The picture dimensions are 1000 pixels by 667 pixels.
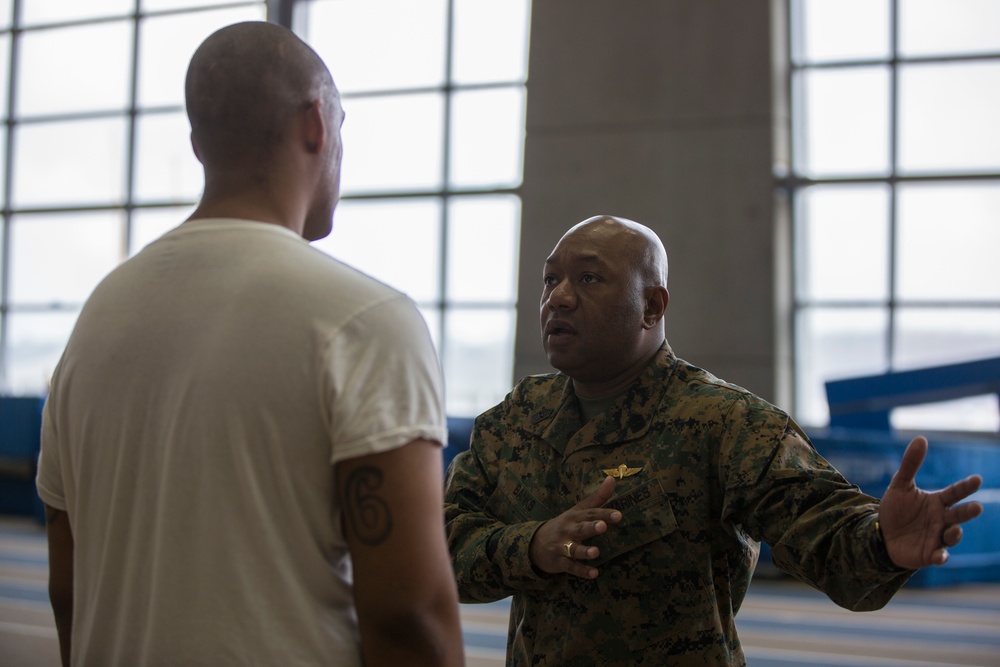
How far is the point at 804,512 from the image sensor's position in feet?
6.55

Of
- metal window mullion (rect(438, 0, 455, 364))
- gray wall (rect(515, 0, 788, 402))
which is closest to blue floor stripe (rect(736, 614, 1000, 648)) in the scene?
gray wall (rect(515, 0, 788, 402))

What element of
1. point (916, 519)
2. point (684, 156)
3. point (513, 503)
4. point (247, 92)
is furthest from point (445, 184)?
point (247, 92)

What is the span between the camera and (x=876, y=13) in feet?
29.4

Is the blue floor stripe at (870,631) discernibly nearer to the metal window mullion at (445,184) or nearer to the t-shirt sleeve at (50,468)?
the t-shirt sleeve at (50,468)

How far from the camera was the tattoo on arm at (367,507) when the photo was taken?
4.25 ft

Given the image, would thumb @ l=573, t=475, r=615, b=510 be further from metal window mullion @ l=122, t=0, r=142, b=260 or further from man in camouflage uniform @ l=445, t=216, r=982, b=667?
metal window mullion @ l=122, t=0, r=142, b=260

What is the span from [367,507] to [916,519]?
1.02 m

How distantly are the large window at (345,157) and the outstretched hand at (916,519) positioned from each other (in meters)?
8.31

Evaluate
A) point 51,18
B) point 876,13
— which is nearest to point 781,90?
point 876,13

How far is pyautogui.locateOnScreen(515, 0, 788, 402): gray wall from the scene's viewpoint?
870 cm

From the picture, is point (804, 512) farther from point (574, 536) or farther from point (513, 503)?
point (513, 503)

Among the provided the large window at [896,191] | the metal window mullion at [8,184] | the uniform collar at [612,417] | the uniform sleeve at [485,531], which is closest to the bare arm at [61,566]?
the uniform sleeve at [485,531]

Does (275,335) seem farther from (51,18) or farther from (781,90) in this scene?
(51,18)

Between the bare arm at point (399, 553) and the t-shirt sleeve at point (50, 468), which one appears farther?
the t-shirt sleeve at point (50, 468)
